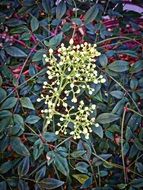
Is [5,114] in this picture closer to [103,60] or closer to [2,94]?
[2,94]

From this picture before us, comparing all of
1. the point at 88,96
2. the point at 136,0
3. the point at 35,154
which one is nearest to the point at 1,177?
the point at 35,154

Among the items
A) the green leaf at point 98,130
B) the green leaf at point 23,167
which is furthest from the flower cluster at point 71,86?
the green leaf at point 23,167

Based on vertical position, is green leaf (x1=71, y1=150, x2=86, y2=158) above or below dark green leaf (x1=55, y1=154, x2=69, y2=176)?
above

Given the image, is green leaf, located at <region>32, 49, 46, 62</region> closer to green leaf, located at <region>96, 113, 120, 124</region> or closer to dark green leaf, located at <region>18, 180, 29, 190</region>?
green leaf, located at <region>96, 113, 120, 124</region>

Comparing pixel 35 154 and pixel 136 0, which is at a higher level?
pixel 136 0

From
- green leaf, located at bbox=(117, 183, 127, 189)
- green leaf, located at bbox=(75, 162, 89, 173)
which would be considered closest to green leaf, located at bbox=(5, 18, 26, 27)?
green leaf, located at bbox=(75, 162, 89, 173)

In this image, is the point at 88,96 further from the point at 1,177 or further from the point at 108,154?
the point at 1,177
